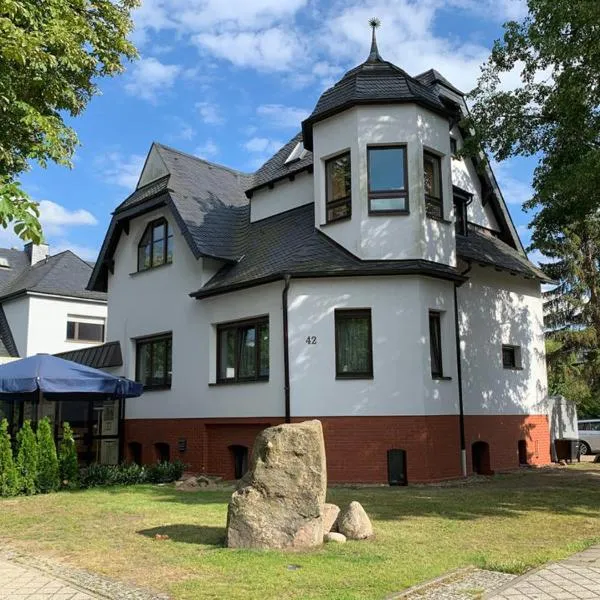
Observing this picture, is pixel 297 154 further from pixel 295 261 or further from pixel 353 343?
pixel 353 343

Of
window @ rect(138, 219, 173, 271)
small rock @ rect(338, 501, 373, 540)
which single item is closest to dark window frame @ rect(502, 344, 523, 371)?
window @ rect(138, 219, 173, 271)

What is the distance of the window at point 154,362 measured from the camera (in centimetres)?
1839

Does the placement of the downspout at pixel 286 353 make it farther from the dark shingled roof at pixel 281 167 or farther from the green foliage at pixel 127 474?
the dark shingled roof at pixel 281 167

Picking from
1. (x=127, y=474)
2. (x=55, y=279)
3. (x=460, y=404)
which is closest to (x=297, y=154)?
(x=460, y=404)

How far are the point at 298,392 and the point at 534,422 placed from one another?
7.63 metres

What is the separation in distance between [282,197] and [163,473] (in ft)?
27.1

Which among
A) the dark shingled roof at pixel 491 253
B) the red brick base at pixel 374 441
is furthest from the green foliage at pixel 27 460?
the dark shingled roof at pixel 491 253

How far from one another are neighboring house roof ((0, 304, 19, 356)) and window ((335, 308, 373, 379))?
1962cm

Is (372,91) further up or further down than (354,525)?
further up

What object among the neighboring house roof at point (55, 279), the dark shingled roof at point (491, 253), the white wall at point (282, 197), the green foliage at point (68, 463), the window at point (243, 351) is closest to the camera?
the green foliage at point (68, 463)

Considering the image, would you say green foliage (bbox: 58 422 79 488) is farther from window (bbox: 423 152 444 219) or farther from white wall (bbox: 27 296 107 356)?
white wall (bbox: 27 296 107 356)

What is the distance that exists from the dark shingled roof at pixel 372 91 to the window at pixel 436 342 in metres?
4.98

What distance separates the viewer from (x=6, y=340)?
29.6 meters

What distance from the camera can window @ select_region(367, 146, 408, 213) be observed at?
14.9 m
